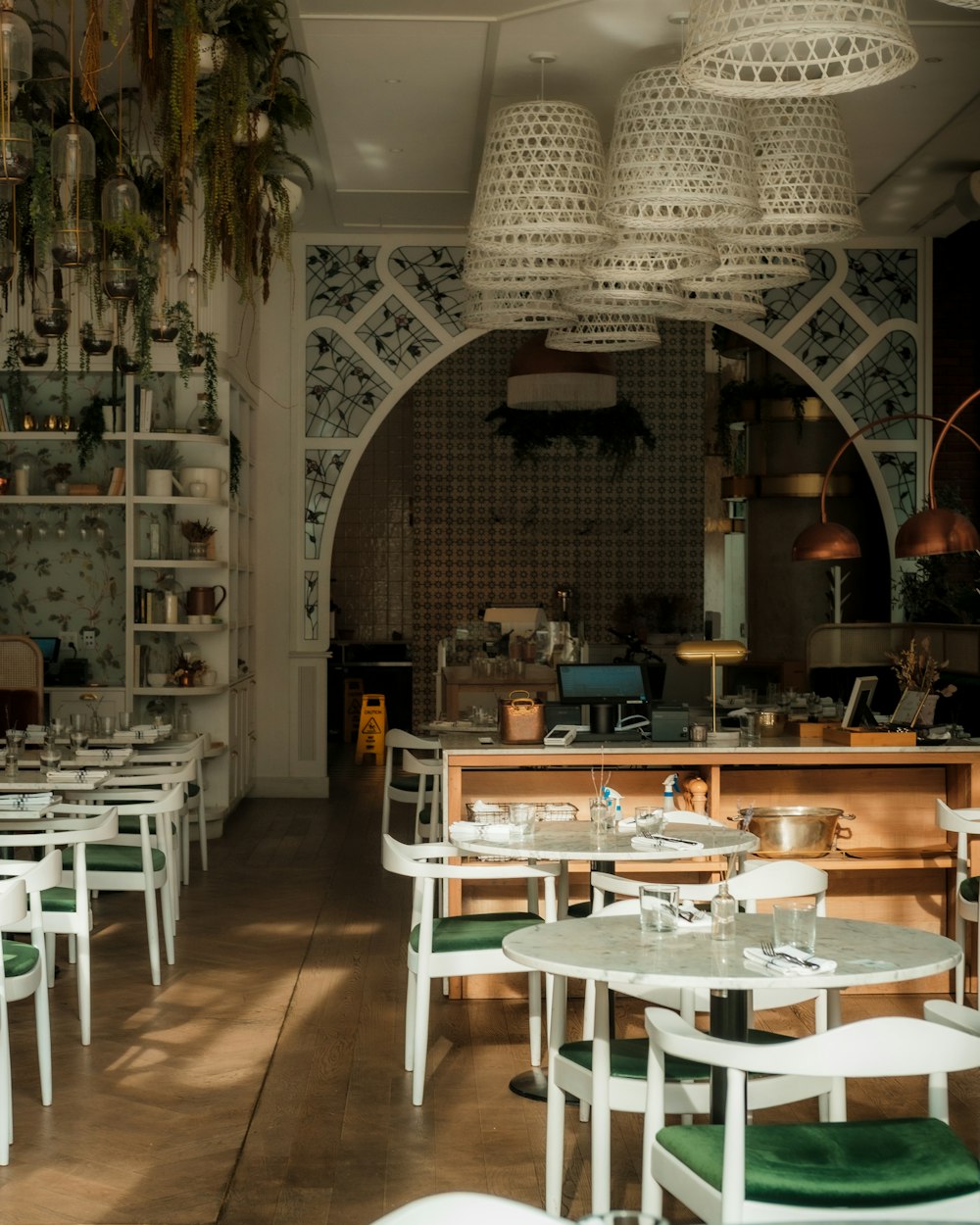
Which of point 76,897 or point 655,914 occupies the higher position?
point 655,914

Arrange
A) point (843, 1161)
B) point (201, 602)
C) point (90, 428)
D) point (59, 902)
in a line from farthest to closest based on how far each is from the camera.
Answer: point (201, 602)
point (90, 428)
point (59, 902)
point (843, 1161)

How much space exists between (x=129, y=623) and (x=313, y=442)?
2764 millimetres

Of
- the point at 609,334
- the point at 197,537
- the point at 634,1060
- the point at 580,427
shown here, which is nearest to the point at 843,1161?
the point at 634,1060

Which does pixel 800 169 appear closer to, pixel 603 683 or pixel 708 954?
pixel 603 683

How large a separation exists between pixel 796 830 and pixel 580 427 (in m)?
10.8

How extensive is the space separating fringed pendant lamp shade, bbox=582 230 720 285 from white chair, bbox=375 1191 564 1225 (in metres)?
5.29

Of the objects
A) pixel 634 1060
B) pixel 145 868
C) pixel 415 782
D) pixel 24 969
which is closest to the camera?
pixel 634 1060

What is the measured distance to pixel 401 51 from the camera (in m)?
8.09

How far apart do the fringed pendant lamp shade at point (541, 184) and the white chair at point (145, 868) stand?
291 centimetres

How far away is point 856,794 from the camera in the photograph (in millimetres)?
6633

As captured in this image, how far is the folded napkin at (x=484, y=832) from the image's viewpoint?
499 centimetres

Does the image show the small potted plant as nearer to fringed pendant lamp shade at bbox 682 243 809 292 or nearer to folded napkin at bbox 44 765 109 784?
folded napkin at bbox 44 765 109 784

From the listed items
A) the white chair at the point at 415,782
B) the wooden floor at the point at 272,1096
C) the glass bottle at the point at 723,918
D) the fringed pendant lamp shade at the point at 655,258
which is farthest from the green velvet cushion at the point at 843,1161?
the white chair at the point at 415,782

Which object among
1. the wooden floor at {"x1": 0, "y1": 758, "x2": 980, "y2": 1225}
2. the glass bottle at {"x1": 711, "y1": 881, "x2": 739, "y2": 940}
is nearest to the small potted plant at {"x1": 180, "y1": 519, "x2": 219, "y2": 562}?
the wooden floor at {"x1": 0, "y1": 758, "x2": 980, "y2": 1225}
